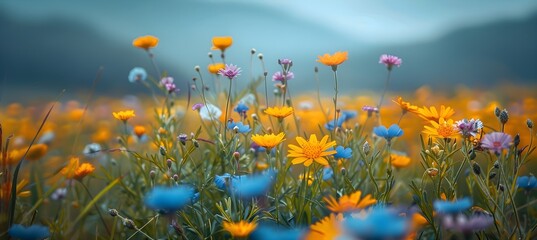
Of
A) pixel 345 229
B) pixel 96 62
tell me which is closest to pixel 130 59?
pixel 96 62

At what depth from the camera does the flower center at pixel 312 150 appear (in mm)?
1003

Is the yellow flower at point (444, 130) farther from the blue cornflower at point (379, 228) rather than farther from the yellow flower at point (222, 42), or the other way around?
the yellow flower at point (222, 42)

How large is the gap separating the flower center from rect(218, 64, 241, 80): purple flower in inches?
10.9

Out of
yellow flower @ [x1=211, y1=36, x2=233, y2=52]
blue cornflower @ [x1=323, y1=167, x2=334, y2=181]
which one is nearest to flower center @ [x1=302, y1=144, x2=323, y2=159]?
blue cornflower @ [x1=323, y1=167, x2=334, y2=181]

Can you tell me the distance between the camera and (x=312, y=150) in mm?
1008

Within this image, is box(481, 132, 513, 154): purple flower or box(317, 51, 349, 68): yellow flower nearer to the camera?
box(481, 132, 513, 154): purple flower

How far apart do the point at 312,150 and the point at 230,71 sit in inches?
11.7

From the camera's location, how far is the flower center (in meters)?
1.00

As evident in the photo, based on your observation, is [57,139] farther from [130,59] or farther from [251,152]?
[130,59]

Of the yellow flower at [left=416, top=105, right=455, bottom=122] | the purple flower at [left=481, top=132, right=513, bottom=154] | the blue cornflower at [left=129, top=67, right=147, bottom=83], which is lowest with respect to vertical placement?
the blue cornflower at [left=129, top=67, right=147, bottom=83]

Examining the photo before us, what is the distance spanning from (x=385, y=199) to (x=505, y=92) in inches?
142

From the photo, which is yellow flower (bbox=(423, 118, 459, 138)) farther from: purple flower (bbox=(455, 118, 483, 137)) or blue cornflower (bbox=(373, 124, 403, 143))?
blue cornflower (bbox=(373, 124, 403, 143))

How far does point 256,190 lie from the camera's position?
0.86m

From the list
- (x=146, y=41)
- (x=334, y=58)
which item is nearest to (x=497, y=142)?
(x=334, y=58)
